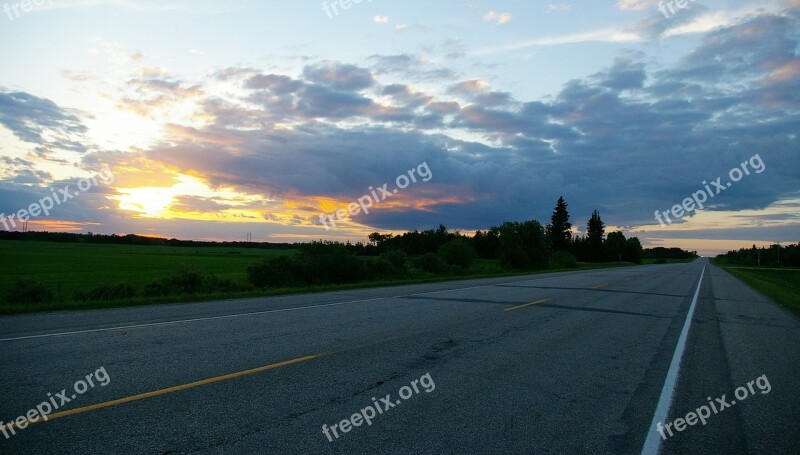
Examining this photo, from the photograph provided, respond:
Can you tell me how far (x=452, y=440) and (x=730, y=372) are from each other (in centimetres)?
562

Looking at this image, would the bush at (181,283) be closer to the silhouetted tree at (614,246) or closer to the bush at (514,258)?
the bush at (514,258)

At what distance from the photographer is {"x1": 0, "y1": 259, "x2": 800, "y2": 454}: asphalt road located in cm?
452

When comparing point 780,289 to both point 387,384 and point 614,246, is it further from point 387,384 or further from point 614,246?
point 614,246

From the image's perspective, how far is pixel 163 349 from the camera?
25.7 ft

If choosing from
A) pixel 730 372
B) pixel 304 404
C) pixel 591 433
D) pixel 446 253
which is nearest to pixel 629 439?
pixel 591 433

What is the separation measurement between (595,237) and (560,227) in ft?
47.7

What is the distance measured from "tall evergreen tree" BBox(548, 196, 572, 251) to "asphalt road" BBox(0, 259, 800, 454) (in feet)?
387

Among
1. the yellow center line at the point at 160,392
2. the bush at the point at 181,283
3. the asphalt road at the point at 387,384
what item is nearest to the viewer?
the asphalt road at the point at 387,384

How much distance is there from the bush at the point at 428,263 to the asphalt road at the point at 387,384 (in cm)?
2909

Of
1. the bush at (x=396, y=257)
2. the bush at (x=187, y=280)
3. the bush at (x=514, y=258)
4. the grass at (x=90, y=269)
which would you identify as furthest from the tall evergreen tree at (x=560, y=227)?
the bush at (x=187, y=280)

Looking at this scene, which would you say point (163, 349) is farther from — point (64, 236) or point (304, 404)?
point (64, 236)

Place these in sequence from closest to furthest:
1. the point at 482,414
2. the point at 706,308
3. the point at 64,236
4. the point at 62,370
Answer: the point at 482,414 < the point at 62,370 < the point at 706,308 < the point at 64,236

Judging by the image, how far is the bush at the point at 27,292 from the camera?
16627 mm

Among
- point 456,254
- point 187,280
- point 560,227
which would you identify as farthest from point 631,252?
point 187,280
